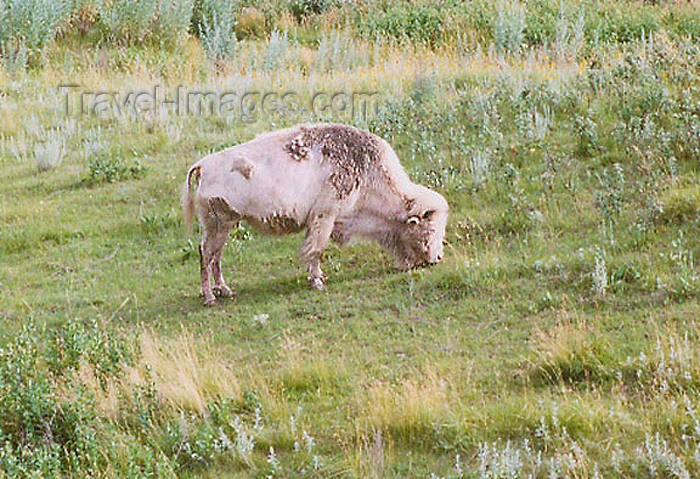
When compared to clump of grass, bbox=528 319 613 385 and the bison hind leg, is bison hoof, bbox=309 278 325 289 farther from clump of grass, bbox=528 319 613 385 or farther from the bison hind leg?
clump of grass, bbox=528 319 613 385

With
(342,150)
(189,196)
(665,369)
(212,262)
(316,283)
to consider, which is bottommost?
(316,283)

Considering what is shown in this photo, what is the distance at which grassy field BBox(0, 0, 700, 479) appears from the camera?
5.85 metres

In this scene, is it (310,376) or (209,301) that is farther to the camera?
(209,301)

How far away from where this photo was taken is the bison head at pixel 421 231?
29.2ft

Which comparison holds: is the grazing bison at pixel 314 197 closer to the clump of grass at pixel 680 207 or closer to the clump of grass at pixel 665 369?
the clump of grass at pixel 680 207

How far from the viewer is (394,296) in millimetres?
8516

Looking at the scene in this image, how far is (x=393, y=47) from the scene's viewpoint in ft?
61.0

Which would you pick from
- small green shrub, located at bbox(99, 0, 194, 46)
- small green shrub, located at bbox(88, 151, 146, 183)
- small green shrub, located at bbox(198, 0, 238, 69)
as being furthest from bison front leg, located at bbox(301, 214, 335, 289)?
small green shrub, located at bbox(99, 0, 194, 46)

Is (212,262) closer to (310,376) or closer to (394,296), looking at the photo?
(394,296)

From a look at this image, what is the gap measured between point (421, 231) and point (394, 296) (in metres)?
0.77

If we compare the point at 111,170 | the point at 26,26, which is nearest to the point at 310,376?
the point at 111,170

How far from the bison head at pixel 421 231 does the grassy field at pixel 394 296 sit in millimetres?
270

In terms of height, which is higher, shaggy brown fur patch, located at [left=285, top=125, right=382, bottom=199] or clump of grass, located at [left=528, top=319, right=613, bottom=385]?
shaggy brown fur patch, located at [left=285, top=125, right=382, bottom=199]

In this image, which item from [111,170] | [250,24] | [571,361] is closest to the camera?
[571,361]
